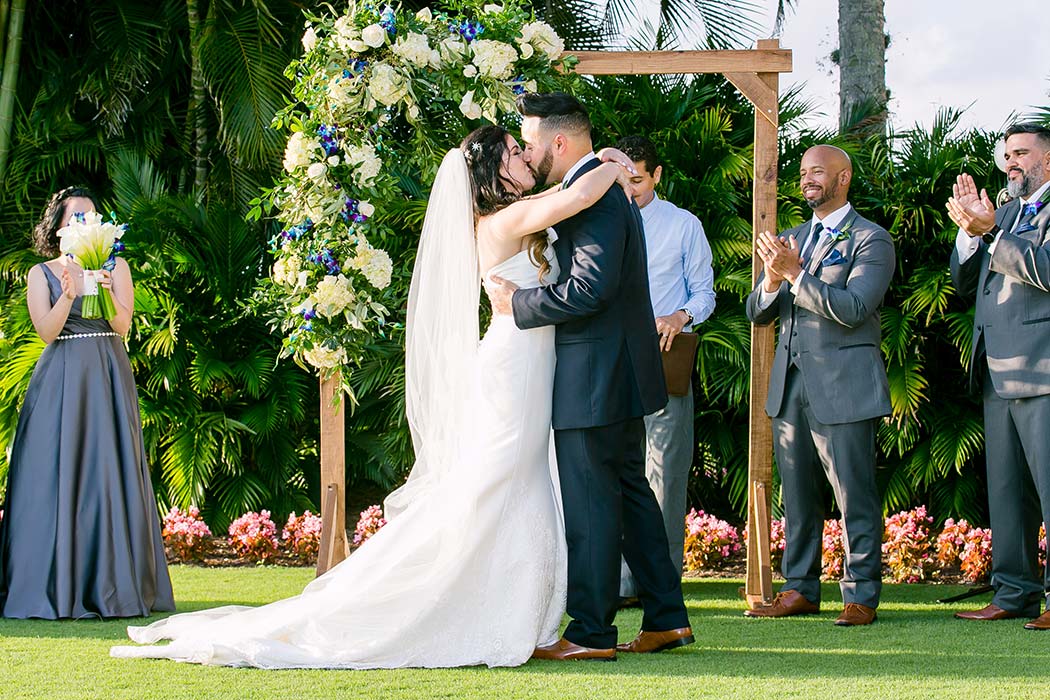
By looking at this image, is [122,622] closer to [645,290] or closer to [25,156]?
[645,290]

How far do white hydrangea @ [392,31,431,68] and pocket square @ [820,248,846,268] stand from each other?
1996 millimetres

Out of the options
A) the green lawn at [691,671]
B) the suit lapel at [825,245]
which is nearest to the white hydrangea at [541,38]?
the suit lapel at [825,245]

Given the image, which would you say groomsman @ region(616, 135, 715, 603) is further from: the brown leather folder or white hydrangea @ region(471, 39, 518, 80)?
Result: white hydrangea @ region(471, 39, 518, 80)

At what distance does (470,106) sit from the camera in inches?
222

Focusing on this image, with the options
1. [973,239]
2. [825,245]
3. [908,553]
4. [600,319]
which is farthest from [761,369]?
[600,319]

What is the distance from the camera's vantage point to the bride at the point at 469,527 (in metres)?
4.39

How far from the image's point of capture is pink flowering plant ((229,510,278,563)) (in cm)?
754

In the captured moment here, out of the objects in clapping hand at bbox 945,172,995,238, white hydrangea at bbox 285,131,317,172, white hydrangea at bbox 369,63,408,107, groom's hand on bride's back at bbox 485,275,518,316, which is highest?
white hydrangea at bbox 369,63,408,107

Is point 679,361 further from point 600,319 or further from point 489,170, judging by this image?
point 489,170

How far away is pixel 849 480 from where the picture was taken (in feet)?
17.8

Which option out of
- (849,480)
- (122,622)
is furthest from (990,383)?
(122,622)

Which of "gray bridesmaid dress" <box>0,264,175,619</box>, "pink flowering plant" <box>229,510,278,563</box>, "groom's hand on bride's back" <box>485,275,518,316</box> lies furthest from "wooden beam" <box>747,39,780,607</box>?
"pink flowering plant" <box>229,510,278,563</box>

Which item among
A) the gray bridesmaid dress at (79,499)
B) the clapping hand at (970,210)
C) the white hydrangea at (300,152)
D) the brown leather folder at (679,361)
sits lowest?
the gray bridesmaid dress at (79,499)

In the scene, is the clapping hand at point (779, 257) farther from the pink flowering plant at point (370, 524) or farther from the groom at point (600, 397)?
the pink flowering plant at point (370, 524)
